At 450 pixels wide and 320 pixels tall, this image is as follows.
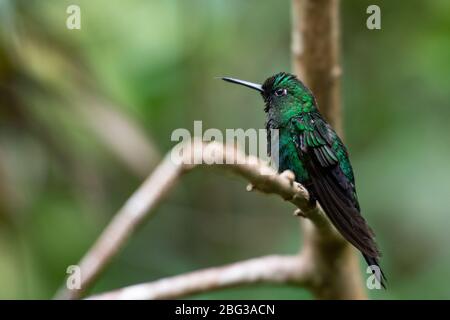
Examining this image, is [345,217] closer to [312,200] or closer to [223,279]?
[312,200]

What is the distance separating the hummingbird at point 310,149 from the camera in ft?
6.39

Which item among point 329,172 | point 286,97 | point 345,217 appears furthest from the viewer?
point 286,97

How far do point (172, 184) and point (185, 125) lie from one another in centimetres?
297

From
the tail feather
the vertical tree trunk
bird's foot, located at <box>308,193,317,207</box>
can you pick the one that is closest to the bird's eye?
the tail feather

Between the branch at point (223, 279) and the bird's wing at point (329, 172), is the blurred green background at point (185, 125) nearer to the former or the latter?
the branch at point (223, 279)

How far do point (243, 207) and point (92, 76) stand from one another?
7.61ft

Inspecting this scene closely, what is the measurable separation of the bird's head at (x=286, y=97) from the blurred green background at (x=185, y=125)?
0.91 metres

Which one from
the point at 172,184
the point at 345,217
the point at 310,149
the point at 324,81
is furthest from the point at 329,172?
the point at 324,81

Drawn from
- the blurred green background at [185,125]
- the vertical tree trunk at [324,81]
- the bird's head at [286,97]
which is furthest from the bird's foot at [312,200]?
the blurred green background at [185,125]

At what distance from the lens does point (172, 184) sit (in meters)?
1.68

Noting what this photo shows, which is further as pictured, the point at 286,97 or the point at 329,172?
the point at 286,97

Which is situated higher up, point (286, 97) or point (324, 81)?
point (324, 81)

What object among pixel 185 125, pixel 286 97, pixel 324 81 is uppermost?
pixel 185 125
